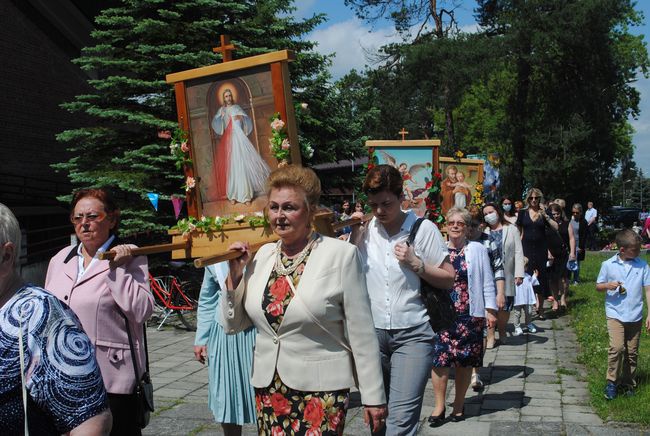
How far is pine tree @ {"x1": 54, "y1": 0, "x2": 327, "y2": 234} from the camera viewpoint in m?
14.4

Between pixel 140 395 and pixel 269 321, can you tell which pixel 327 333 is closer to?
pixel 269 321

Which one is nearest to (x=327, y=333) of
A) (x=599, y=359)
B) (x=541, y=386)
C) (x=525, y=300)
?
(x=541, y=386)

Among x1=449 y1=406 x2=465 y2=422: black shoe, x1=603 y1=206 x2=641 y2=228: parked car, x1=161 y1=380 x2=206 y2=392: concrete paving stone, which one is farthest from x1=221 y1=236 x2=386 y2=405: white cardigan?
x1=603 y1=206 x2=641 y2=228: parked car

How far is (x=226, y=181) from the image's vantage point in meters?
5.18

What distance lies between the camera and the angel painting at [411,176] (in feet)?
33.3

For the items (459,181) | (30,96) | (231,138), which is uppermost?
(30,96)

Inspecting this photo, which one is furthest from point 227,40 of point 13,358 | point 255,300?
point 13,358

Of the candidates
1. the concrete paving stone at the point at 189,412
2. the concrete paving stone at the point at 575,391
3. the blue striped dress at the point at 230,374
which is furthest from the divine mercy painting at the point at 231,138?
the concrete paving stone at the point at 575,391

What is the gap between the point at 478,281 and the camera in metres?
7.38

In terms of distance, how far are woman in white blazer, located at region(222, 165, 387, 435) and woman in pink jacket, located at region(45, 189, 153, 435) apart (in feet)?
2.38

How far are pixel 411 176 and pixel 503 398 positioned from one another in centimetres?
361

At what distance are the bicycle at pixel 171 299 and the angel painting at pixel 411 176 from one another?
4.68m

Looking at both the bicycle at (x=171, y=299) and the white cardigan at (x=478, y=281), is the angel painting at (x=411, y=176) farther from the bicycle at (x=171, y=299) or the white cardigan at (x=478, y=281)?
the bicycle at (x=171, y=299)

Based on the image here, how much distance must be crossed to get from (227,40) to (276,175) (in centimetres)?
228
